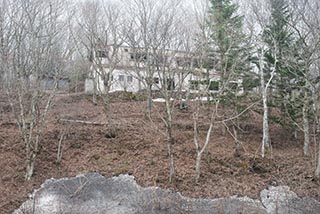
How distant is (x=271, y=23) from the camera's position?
13.3m

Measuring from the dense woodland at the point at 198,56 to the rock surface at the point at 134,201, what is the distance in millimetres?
1071

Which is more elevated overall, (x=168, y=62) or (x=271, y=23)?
(x=271, y=23)

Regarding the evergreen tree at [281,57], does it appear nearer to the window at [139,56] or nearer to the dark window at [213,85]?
the dark window at [213,85]

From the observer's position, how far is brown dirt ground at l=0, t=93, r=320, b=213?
8602mm

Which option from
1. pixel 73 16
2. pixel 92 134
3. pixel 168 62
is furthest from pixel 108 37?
pixel 92 134

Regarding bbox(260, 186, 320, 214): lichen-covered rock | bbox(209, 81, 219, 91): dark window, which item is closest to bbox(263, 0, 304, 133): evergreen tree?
bbox(209, 81, 219, 91): dark window

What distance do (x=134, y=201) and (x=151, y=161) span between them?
2.46 meters

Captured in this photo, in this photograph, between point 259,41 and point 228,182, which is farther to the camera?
point 259,41

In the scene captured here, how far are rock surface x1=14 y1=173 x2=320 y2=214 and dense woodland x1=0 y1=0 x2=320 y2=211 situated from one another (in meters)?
1.07

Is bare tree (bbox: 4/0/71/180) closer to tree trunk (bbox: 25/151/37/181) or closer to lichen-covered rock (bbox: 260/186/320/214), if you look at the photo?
tree trunk (bbox: 25/151/37/181)

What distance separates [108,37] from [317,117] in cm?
987

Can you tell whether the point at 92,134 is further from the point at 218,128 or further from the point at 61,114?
the point at 218,128

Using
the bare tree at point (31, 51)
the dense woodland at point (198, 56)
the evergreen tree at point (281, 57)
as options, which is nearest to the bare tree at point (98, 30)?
the dense woodland at point (198, 56)

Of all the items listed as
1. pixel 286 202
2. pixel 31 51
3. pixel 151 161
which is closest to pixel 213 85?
pixel 151 161
